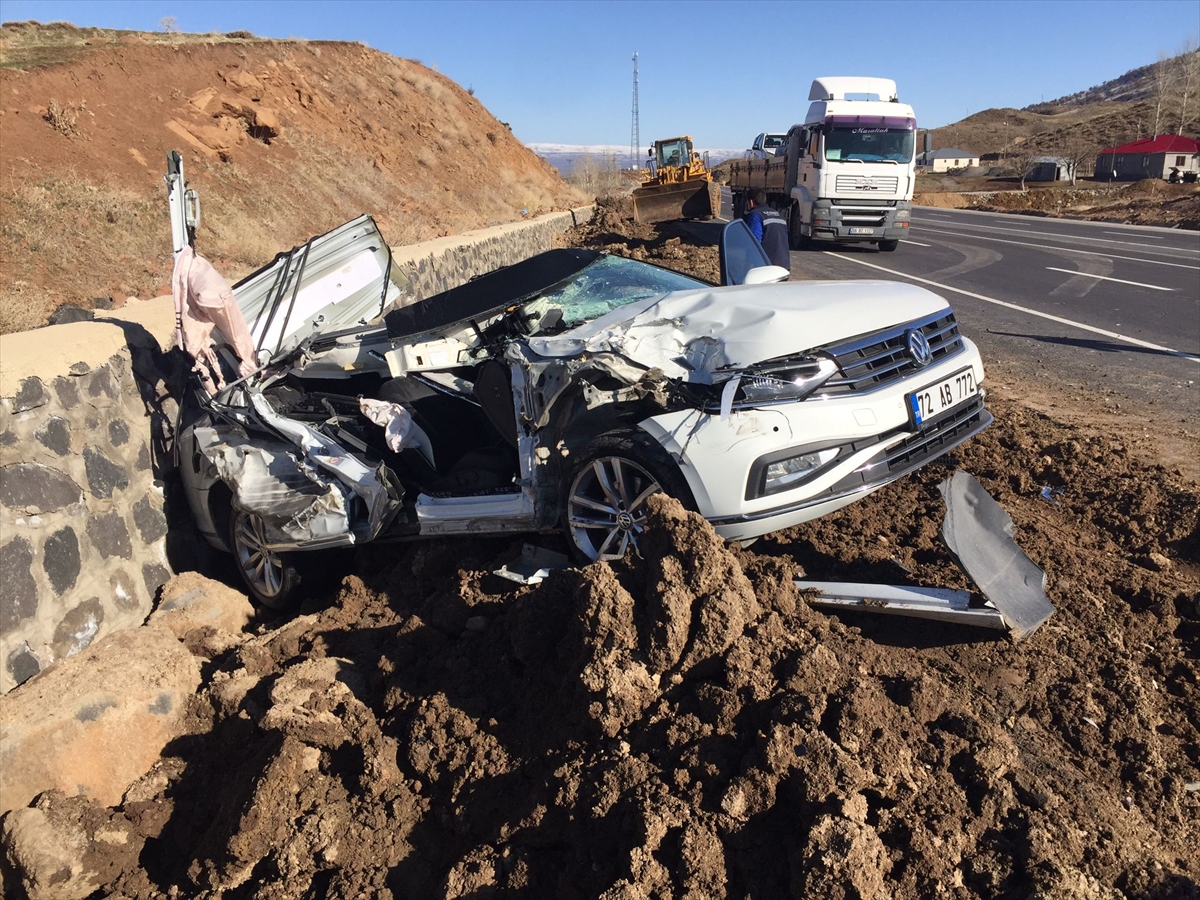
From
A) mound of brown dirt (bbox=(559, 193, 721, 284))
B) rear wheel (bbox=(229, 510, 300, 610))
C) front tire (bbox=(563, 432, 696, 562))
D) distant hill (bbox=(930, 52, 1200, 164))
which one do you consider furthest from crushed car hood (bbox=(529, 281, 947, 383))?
distant hill (bbox=(930, 52, 1200, 164))

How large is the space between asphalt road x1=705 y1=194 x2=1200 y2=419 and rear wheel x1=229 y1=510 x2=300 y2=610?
633 cm

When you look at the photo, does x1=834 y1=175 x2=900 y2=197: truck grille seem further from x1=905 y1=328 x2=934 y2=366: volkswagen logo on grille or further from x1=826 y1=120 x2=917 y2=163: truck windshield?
x1=905 y1=328 x2=934 y2=366: volkswagen logo on grille

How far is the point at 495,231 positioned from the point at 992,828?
48.7 ft

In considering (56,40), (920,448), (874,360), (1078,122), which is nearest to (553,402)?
(874,360)

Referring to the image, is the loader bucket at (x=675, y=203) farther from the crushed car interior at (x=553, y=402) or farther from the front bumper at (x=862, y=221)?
the crushed car interior at (x=553, y=402)

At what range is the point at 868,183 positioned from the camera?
741 inches

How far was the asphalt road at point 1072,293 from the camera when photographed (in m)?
7.73

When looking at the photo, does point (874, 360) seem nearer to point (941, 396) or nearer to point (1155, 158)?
point (941, 396)

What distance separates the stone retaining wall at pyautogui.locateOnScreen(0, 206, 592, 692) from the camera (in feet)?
13.4

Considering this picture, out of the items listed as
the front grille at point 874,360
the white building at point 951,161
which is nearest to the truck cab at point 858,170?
the front grille at point 874,360

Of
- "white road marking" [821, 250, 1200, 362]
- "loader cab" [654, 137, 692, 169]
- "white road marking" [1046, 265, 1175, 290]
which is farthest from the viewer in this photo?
"loader cab" [654, 137, 692, 169]

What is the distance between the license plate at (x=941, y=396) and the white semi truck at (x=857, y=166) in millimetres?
16024

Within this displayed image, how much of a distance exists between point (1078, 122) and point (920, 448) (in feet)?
378

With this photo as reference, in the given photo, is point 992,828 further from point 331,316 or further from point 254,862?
point 331,316
